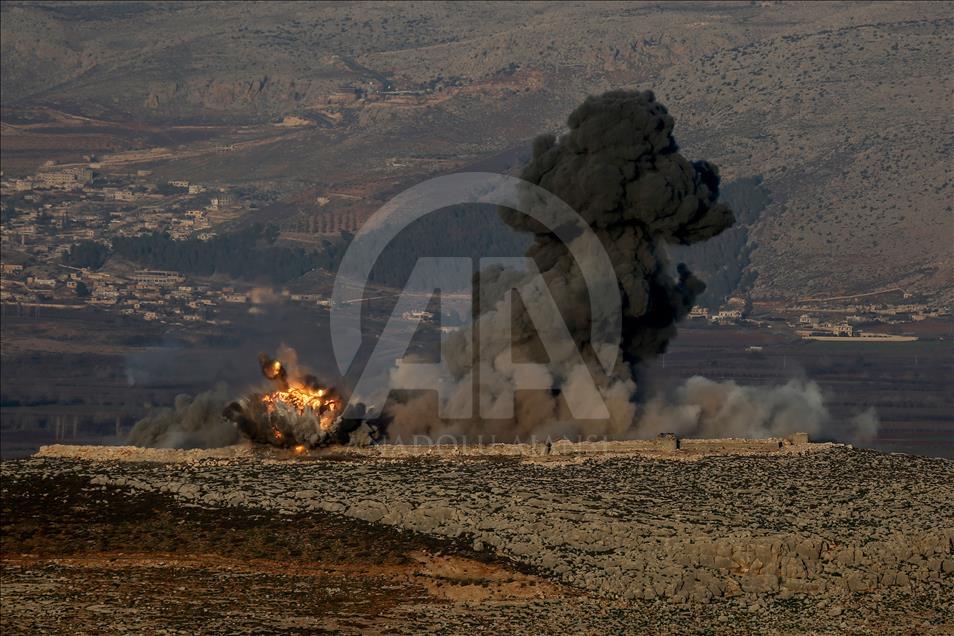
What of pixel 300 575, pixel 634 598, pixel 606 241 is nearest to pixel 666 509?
pixel 634 598

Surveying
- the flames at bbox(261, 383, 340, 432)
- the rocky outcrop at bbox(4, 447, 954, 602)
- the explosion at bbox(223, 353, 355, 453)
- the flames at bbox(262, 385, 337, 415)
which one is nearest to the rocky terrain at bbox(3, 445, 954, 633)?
the rocky outcrop at bbox(4, 447, 954, 602)

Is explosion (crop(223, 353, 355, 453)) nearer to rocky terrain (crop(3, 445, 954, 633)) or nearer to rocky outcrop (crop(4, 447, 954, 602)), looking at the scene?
rocky terrain (crop(3, 445, 954, 633))

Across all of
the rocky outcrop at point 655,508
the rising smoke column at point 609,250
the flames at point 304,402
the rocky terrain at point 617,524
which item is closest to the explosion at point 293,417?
the flames at point 304,402

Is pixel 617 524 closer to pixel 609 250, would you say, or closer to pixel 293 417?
pixel 293 417

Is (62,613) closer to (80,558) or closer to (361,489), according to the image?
(80,558)

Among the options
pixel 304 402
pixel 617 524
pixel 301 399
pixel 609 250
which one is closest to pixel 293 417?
pixel 304 402

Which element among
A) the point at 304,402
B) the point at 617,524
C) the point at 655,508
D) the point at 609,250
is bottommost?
the point at 617,524

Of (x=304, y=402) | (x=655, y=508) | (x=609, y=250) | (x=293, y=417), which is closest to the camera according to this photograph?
(x=655, y=508)
